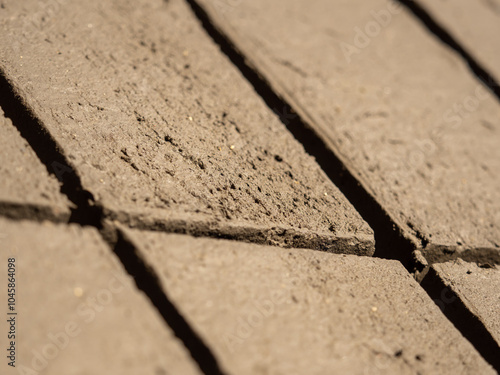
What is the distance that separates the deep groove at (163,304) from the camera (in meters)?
0.69

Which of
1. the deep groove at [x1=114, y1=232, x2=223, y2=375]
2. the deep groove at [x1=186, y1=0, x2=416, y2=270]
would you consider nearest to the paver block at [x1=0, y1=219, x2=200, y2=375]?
the deep groove at [x1=114, y1=232, x2=223, y2=375]

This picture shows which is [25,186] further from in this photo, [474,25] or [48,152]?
[474,25]

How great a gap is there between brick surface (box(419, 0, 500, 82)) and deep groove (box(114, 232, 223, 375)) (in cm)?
154

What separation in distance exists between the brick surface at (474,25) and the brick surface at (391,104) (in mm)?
116

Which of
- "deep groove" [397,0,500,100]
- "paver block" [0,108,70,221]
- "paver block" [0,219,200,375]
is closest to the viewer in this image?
"paver block" [0,219,200,375]

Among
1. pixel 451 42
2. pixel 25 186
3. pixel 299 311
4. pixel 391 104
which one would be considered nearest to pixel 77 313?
pixel 25 186

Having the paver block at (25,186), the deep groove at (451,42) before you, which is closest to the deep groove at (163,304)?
the paver block at (25,186)

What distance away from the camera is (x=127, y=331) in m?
0.68

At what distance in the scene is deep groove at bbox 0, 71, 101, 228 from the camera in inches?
31.2

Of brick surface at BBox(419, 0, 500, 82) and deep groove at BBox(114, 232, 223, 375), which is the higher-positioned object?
brick surface at BBox(419, 0, 500, 82)

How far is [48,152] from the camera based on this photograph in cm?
85

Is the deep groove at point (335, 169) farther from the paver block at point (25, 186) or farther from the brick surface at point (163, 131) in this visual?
the paver block at point (25, 186)

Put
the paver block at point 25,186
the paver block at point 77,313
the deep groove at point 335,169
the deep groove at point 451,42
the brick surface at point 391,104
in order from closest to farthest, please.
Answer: the paver block at point 77,313 < the paver block at point 25,186 < the deep groove at point 335,169 < the brick surface at point 391,104 < the deep groove at point 451,42

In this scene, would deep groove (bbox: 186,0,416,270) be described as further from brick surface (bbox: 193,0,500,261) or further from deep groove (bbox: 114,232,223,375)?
deep groove (bbox: 114,232,223,375)
